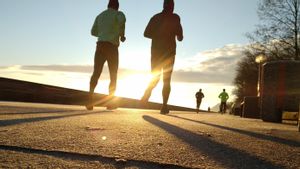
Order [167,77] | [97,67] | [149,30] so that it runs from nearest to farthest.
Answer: [149,30]
[167,77]
[97,67]

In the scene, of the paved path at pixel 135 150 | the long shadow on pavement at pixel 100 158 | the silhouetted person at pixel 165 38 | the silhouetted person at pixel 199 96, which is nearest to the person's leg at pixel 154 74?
the silhouetted person at pixel 165 38

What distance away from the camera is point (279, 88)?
8258 mm

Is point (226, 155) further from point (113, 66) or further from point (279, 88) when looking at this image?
point (113, 66)

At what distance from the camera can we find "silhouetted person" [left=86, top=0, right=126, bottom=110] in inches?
356

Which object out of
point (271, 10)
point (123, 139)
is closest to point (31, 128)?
point (123, 139)

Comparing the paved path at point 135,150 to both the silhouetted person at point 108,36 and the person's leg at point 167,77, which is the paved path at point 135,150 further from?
the silhouetted person at point 108,36

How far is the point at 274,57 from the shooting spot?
3638 centimetres

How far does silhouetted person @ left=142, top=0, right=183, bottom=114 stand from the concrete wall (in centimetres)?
169

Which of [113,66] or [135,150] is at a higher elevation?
[113,66]

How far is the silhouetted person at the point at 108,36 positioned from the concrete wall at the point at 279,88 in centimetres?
279

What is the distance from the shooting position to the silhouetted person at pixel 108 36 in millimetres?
9047

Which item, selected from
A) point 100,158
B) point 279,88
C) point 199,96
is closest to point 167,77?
point 279,88

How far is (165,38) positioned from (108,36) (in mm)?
1129

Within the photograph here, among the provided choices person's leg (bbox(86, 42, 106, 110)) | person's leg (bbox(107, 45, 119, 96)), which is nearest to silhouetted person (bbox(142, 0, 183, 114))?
person's leg (bbox(107, 45, 119, 96))
